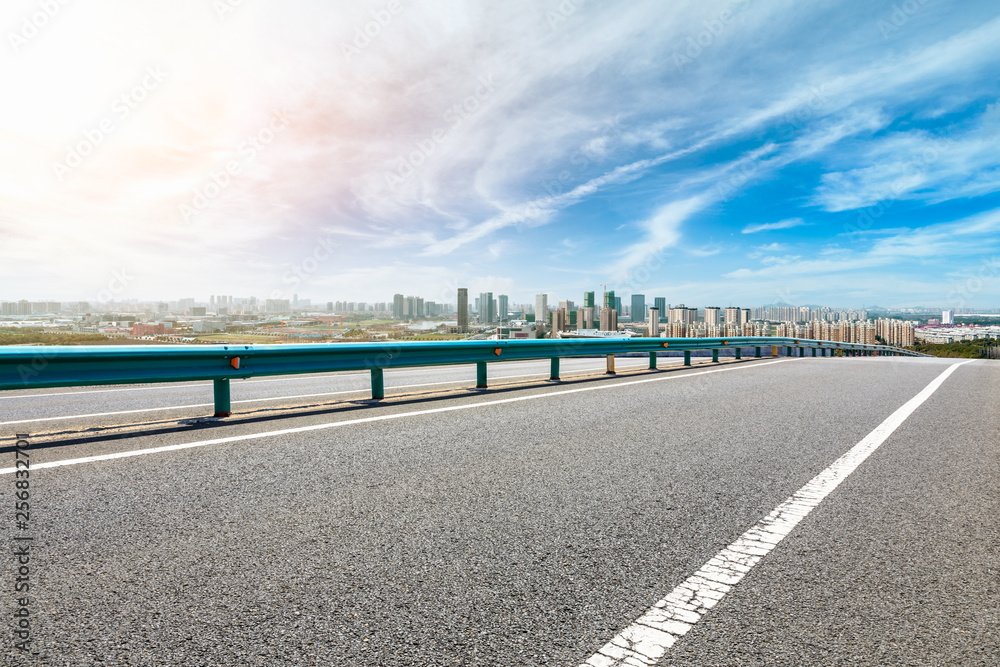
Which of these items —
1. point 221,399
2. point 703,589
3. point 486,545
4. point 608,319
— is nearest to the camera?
point 703,589

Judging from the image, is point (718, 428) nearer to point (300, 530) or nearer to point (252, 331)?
point (300, 530)

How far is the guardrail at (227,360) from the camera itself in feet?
17.0

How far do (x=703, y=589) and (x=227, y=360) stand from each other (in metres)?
5.94

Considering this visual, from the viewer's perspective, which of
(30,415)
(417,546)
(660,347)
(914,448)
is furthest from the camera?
(660,347)

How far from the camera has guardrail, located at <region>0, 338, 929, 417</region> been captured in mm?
5191

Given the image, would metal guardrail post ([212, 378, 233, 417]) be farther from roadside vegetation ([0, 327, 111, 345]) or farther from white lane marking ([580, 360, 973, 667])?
white lane marking ([580, 360, 973, 667])

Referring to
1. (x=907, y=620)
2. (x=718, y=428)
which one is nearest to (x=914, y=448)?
(x=718, y=428)

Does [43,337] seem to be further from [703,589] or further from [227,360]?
[703,589]

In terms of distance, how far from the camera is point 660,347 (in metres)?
13.3

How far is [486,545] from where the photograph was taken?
2768 mm

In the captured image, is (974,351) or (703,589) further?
(974,351)

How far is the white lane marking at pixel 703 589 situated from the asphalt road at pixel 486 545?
0.15 ft

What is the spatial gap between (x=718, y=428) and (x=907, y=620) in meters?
3.77

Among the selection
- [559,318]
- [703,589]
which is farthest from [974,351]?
[703,589]
